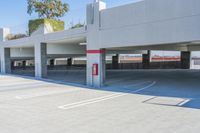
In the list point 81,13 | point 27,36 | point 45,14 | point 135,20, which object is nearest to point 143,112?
point 135,20

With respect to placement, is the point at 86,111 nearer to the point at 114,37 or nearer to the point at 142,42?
the point at 142,42

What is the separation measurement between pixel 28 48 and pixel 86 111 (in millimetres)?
23130

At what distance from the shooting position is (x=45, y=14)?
28359 millimetres

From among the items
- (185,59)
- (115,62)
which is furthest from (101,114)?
(185,59)

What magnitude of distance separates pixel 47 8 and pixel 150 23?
18278mm

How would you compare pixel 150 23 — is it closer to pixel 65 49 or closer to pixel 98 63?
pixel 98 63

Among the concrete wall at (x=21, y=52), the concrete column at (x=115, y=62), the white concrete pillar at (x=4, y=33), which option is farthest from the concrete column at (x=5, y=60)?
the concrete column at (x=115, y=62)

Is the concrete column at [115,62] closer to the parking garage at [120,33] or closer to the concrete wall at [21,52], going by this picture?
the parking garage at [120,33]

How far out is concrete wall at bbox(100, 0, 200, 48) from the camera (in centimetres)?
1176

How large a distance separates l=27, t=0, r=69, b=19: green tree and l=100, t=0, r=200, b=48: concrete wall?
1391cm

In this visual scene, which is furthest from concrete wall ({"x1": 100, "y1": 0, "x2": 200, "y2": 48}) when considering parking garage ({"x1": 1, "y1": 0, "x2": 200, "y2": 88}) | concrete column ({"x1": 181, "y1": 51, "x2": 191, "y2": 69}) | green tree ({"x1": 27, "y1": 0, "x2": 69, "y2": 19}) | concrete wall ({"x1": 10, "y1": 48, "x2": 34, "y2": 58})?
concrete column ({"x1": 181, "y1": 51, "x2": 191, "y2": 69})

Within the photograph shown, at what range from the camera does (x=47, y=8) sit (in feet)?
92.6

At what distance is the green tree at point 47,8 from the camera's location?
28.1m

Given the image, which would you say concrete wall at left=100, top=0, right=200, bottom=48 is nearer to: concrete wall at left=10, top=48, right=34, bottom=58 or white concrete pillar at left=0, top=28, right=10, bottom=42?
concrete wall at left=10, top=48, right=34, bottom=58
